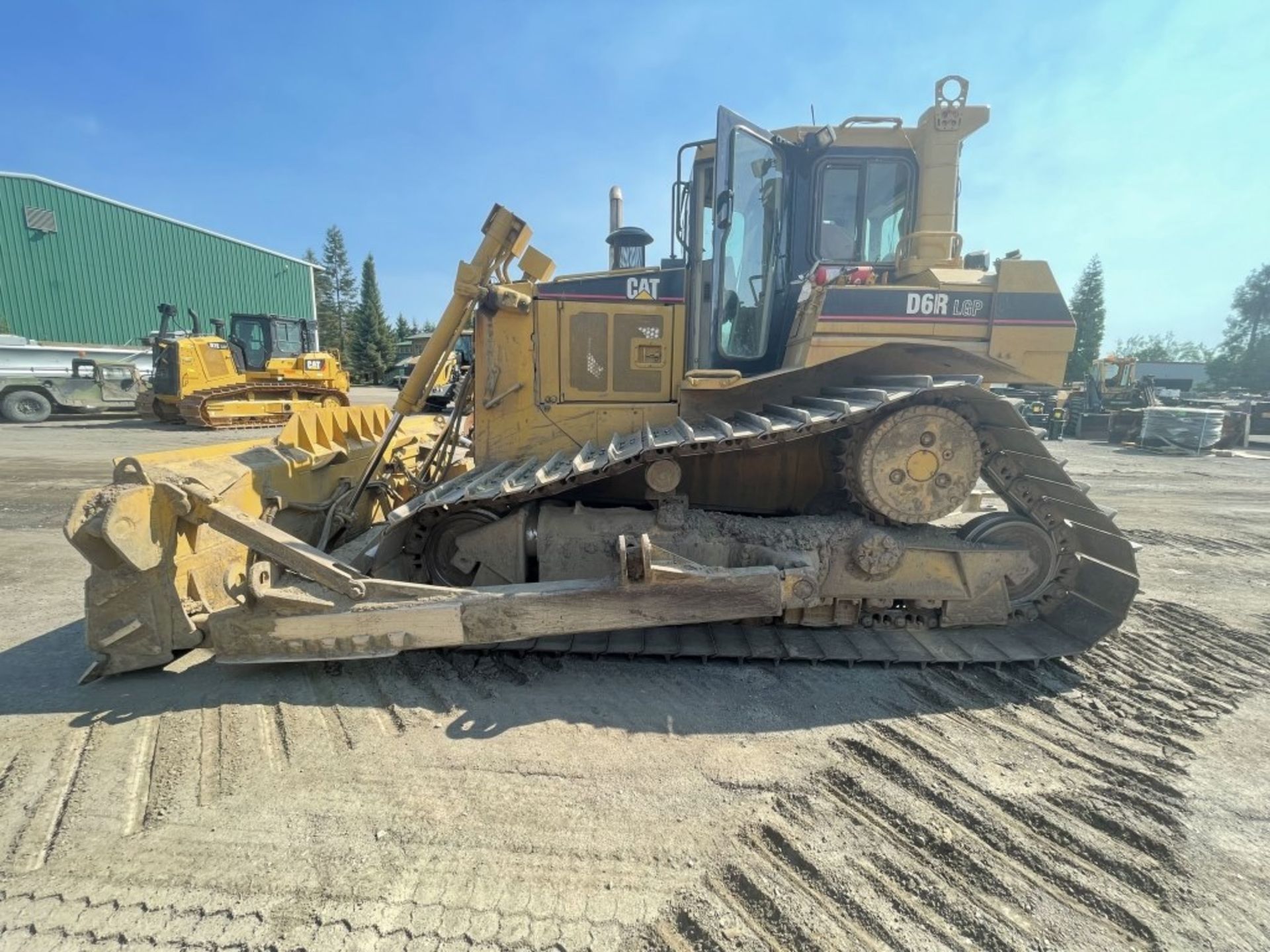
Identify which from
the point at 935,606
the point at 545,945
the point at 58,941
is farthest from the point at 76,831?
the point at 935,606

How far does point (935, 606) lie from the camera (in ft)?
11.3

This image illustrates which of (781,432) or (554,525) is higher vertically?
(781,432)

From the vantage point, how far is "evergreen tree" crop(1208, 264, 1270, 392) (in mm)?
44344

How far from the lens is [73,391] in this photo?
1661 centimetres

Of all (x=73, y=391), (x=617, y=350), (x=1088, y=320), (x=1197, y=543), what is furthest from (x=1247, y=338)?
(x=73, y=391)

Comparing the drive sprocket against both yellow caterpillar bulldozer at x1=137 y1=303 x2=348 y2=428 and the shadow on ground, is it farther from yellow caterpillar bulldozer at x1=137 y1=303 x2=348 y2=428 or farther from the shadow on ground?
yellow caterpillar bulldozer at x1=137 y1=303 x2=348 y2=428

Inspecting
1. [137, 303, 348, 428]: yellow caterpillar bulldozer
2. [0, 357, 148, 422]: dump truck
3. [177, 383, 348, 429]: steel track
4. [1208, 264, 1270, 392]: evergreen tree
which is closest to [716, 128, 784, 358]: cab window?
[137, 303, 348, 428]: yellow caterpillar bulldozer

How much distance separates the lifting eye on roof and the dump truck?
628 inches

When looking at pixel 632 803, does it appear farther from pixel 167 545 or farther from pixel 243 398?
pixel 243 398

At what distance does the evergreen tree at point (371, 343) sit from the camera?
4631 centimetres

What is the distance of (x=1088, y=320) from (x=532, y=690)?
5974cm

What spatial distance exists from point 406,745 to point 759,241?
3.49 metres

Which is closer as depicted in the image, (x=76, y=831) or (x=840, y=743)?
(x=76, y=831)

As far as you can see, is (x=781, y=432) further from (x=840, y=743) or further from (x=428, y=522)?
(x=428, y=522)
